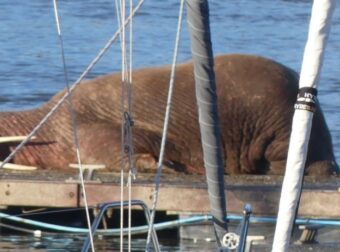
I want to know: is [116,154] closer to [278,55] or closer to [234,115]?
[234,115]

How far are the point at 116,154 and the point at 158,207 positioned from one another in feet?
5.14

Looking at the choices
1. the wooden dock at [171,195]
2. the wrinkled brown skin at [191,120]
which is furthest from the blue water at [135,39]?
the wooden dock at [171,195]

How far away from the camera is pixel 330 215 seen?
729 cm

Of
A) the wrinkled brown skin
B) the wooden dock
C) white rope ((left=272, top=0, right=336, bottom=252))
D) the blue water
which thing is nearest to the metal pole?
white rope ((left=272, top=0, right=336, bottom=252))

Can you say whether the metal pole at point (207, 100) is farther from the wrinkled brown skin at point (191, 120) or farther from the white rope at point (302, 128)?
the wrinkled brown skin at point (191, 120)

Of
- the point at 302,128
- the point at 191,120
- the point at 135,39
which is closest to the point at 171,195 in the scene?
the point at 191,120

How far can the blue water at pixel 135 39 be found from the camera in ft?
45.1

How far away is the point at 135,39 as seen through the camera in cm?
1764

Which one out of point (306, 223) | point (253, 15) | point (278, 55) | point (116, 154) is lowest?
point (306, 223)

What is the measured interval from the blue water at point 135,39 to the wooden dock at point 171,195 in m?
3.17

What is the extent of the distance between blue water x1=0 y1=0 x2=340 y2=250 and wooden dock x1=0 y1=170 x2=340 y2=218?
3166 millimetres

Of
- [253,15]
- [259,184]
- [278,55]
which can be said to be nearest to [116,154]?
[259,184]

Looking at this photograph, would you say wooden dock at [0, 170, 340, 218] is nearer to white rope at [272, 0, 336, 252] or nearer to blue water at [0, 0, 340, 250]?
blue water at [0, 0, 340, 250]

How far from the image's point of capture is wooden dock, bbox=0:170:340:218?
7309mm
